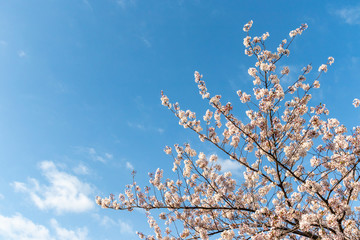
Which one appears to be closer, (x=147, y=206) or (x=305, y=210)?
(x=305, y=210)

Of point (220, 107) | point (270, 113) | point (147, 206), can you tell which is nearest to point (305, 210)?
point (270, 113)

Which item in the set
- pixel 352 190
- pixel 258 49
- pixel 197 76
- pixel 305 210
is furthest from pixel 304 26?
pixel 305 210

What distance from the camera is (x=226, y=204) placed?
8266mm

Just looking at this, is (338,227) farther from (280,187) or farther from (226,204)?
(226,204)

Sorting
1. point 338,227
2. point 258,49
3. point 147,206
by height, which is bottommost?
point 338,227

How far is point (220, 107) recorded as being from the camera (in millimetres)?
8203

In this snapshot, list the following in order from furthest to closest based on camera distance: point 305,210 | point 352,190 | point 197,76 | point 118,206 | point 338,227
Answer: point 118,206, point 197,76, point 305,210, point 352,190, point 338,227

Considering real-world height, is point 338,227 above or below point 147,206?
below

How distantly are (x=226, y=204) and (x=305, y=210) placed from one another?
220 cm

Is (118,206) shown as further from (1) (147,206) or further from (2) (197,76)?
(2) (197,76)

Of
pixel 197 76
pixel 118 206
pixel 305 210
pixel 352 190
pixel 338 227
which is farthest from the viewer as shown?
pixel 118 206

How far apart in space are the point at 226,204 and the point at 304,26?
596 cm

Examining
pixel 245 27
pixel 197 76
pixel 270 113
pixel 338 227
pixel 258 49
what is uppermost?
pixel 245 27

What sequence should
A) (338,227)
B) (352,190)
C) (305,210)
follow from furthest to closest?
A: (305,210) → (352,190) → (338,227)
